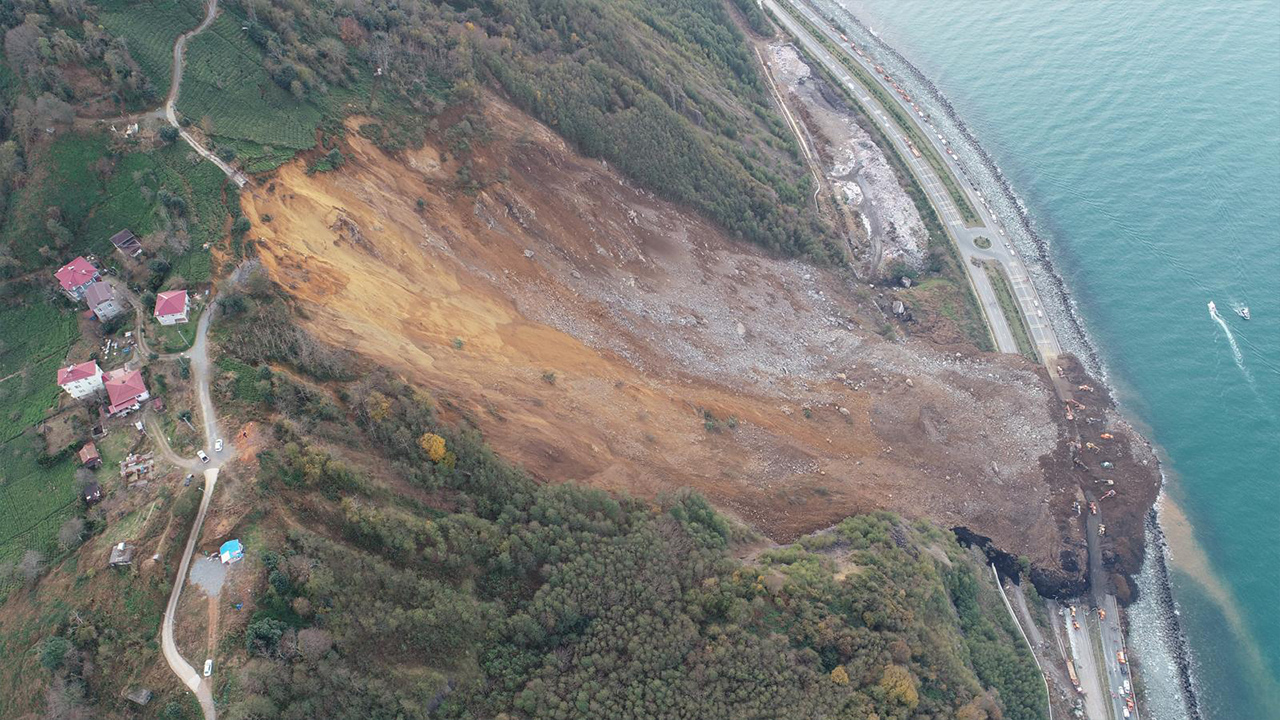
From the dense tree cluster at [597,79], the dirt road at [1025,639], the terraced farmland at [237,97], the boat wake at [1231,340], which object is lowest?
the dirt road at [1025,639]

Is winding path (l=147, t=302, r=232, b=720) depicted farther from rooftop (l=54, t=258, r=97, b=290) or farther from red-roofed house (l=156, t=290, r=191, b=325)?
rooftop (l=54, t=258, r=97, b=290)

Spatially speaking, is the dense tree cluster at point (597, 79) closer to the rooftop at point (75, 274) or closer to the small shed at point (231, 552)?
the rooftop at point (75, 274)

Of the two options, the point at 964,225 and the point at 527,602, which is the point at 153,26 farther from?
the point at 964,225

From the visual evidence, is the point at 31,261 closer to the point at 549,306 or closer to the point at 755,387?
the point at 549,306

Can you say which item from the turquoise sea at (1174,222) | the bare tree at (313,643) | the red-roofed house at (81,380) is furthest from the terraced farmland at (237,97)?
the turquoise sea at (1174,222)

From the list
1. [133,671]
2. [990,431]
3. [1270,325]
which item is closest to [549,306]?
[133,671]

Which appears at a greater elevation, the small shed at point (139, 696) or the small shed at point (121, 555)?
the small shed at point (121, 555)

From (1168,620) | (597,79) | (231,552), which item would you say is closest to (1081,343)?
(1168,620)
